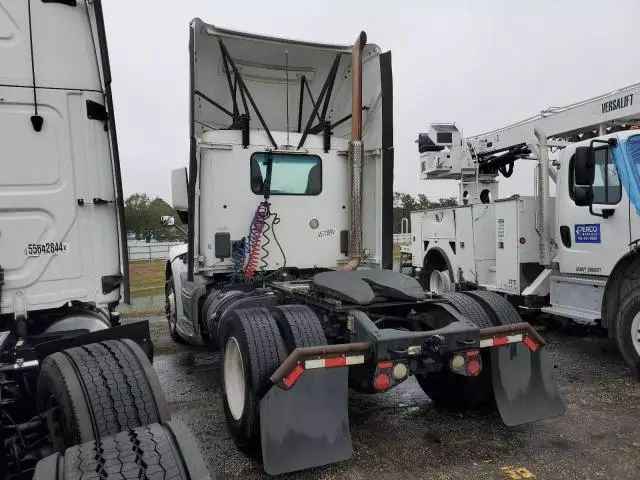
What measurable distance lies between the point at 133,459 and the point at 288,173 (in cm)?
428

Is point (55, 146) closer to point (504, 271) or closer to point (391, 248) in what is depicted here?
point (391, 248)

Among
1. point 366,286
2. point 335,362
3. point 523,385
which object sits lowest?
point 523,385

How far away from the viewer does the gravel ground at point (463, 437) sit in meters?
3.43

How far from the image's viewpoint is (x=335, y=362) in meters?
3.24

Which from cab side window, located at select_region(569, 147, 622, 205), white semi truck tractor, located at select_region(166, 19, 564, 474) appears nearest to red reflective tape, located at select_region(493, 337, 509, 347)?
white semi truck tractor, located at select_region(166, 19, 564, 474)

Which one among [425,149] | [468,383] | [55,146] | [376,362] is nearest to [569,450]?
[468,383]

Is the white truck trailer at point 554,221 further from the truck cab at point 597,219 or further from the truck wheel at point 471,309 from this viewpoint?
the truck wheel at point 471,309

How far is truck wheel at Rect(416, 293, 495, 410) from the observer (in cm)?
404

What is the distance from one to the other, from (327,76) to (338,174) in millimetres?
1265

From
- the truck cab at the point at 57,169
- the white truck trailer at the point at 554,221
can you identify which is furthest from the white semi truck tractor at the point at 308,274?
the white truck trailer at the point at 554,221

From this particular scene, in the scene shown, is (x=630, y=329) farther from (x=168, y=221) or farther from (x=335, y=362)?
(x=168, y=221)

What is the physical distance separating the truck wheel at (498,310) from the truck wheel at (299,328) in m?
1.45

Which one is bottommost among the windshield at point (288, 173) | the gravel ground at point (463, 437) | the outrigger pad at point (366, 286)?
the gravel ground at point (463, 437)

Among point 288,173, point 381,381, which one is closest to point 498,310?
point 381,381
